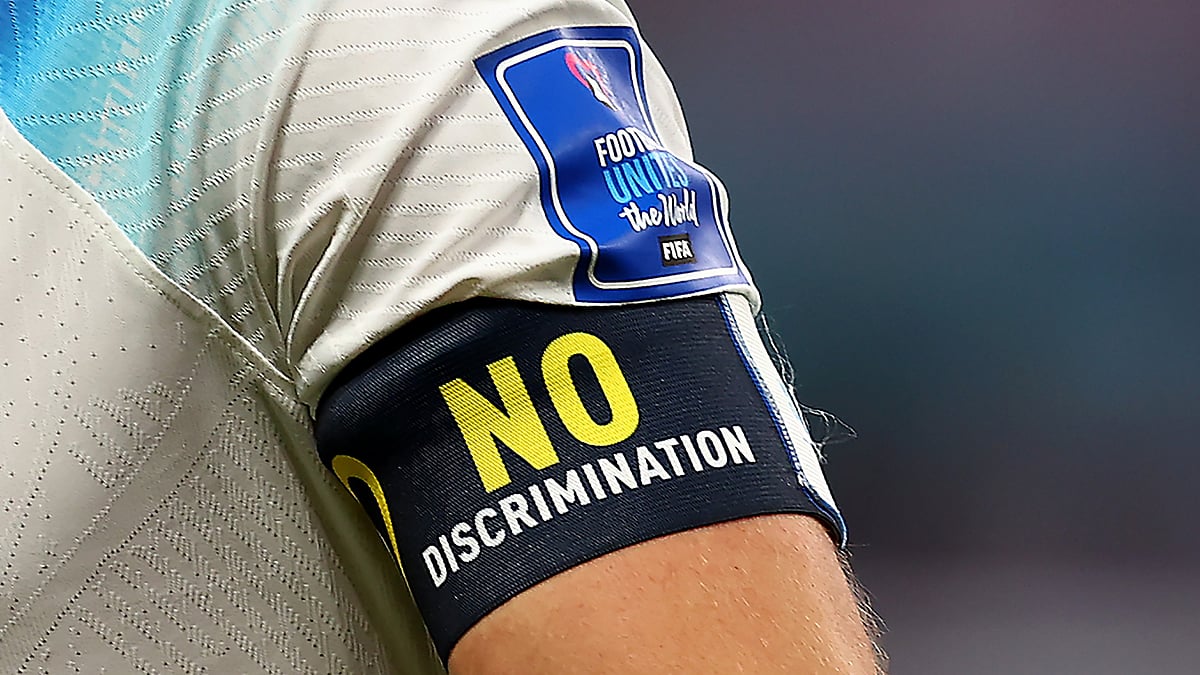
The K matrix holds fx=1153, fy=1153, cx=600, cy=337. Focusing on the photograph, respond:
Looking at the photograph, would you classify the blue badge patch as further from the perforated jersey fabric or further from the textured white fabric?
the textured white fabric

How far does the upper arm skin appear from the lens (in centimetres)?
33

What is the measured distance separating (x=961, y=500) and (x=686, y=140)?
1149 mm

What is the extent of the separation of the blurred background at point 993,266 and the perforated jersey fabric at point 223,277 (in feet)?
3.35

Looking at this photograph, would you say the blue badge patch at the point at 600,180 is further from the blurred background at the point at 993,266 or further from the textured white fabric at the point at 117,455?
the blurred background at the point at 993,266

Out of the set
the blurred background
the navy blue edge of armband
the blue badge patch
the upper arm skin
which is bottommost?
the blurred background

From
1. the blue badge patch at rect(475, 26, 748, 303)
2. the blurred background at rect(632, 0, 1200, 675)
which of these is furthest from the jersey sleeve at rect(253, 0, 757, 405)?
the blurred background at rect(632, 0, 1200, 675)

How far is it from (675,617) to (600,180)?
137 mm

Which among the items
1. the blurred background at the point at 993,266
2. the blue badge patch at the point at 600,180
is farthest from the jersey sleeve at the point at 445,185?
the blurred background at the point at 993,266

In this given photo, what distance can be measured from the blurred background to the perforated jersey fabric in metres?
1.02

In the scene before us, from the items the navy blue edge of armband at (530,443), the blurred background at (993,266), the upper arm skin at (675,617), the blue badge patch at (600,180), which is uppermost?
the blue badge patch at (600,180)

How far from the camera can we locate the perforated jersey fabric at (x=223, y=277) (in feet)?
1.18

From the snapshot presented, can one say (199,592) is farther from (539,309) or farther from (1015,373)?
(1015,373)

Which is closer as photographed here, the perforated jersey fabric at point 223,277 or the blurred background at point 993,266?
the perforated jersey fabric at point 223,277

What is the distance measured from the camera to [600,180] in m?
0.37
